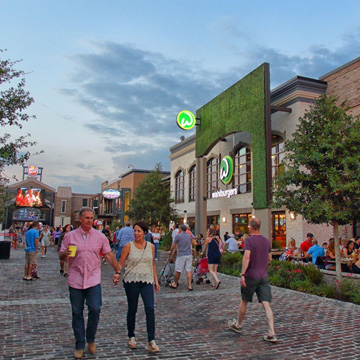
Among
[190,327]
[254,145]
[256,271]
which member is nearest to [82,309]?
[190,327]

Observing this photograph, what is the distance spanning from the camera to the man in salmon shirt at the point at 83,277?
4.66m

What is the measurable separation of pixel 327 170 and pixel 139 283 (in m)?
6.75

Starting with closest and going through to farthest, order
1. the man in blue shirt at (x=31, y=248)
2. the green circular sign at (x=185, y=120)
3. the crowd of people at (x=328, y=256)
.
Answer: the man in blue shirt at (x=31, y=248) < the crowd of people at (x=328, y=256) < the green circular sign at (x=185, y=120)

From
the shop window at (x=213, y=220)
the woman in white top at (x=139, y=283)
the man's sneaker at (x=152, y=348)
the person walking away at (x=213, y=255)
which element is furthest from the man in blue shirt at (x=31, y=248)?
the shop window at (x=213, y=220)

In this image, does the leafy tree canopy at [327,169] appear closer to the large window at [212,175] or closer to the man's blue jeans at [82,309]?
the man's blue jeans at [82,309]

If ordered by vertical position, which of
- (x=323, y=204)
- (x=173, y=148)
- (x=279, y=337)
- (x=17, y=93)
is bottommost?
(x=279, y=337)

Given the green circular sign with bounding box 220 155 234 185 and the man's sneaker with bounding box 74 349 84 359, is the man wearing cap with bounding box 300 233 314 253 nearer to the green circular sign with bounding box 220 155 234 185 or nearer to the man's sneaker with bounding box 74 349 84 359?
the man's sneaker with bounding box 74 349 84 359

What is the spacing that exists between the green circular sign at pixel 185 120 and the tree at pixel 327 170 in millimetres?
19366

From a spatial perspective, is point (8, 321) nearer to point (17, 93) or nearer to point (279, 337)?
Answer: point (279, 337)

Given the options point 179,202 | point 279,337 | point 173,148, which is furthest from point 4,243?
point 173,148

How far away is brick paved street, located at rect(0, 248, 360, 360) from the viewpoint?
4.98m

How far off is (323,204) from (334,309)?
282cm

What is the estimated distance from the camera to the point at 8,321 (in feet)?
21.1

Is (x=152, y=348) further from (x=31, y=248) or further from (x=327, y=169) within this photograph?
(x=31, y=248)
